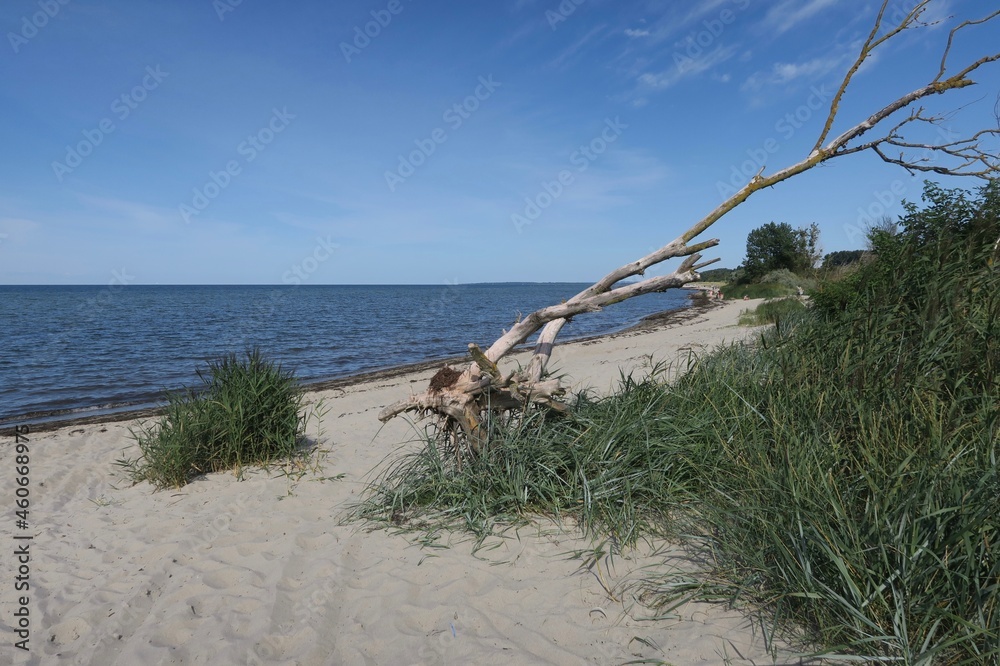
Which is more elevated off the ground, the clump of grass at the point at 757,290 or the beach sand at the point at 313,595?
the clump of grass at the point at 757,290

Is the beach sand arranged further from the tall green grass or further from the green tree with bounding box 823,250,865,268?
the green tree with bounding box 823,250,865,268

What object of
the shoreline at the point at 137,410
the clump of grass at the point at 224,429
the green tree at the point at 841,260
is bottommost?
the shoreline at the point at 137,410

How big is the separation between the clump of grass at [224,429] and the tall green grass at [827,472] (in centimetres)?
209

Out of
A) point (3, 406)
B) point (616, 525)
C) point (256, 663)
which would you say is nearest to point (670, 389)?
point (616, 525)

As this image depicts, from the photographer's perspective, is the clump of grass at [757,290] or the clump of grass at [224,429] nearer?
the clump of grass at [224,429]

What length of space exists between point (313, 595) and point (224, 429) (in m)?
3.27

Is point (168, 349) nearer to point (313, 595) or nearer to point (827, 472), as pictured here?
point (313, 595)

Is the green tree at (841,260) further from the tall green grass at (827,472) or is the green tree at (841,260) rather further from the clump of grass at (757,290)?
the clump of grass at (757,290)

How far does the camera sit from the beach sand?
113 inches

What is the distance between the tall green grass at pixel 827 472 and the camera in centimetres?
232

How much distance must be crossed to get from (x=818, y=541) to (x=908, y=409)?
1.32m

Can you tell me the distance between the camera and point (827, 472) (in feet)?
9.84

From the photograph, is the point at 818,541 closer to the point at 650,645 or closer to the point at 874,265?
the point at 650,645

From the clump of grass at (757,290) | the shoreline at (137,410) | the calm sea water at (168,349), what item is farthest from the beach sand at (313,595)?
the clump of grass at (757,290)
